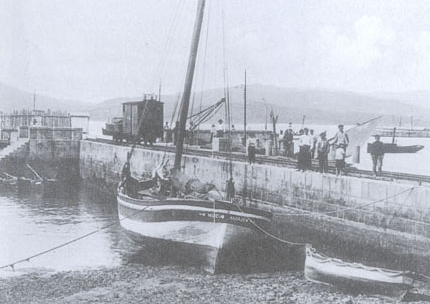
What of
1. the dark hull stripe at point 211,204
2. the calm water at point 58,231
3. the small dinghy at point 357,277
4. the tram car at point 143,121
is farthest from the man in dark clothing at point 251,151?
the tram car at point 143,121

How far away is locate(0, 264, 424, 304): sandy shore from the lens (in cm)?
1281

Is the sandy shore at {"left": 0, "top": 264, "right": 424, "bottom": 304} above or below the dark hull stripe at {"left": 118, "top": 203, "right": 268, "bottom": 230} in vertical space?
below

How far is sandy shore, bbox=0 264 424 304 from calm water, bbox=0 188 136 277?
152cm

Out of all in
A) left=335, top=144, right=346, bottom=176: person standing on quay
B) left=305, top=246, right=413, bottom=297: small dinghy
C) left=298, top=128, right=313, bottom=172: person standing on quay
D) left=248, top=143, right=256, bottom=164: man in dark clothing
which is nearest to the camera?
left=305, top=246, right=413, bottom=297: small dinghy

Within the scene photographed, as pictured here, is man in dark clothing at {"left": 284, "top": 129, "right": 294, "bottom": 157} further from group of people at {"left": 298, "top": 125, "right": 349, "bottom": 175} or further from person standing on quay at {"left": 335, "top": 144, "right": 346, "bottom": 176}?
person standing on quay at {"left": 335, "top": 144, "right": 346, "bottom": 176}

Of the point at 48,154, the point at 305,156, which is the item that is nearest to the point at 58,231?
the point at 305,156

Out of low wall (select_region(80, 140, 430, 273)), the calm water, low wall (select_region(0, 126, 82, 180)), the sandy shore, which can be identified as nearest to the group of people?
low wall (select_region(80, 140, 430, 273))

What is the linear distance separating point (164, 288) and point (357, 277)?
493 centimetres

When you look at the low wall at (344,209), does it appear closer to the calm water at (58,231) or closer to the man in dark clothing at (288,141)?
the man in dark clothing at (288,141)

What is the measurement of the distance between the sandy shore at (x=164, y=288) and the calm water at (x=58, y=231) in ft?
4.98

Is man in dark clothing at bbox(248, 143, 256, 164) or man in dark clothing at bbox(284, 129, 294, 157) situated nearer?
man in dark clothing at bbox(248, 143, 256, 164)

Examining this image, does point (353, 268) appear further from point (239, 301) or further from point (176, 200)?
point (176, 200)

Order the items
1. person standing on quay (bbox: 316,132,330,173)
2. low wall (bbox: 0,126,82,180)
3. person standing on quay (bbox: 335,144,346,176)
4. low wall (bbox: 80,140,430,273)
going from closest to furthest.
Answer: low wall (bbox: 80,140,430,273), person standing on quay (bbox: 335,144,346,176), person standing on quay (bbox: 316,132,330,173), low wall (bbox: 0,126,82,180)

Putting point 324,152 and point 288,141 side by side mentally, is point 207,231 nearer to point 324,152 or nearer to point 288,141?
point 324,152
